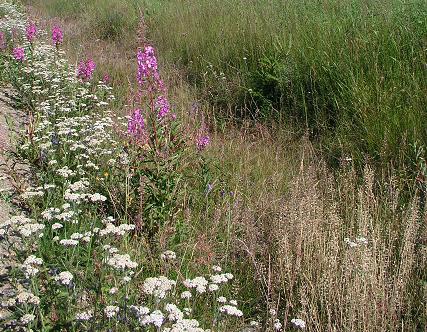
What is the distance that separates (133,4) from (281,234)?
9.61 metres

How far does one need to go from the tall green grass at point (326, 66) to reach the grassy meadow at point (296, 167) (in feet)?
0.07

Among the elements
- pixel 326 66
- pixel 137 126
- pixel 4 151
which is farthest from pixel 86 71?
pixel 326 66

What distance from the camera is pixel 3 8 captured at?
12.0 meters

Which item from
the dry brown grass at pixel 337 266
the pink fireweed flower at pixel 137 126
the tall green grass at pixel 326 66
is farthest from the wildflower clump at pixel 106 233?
the tall green grass at pixel 326 66

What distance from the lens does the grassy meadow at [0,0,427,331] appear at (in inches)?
110

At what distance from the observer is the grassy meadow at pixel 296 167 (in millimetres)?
2803

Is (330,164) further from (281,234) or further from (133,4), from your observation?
(133,4)

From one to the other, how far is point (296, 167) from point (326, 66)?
4.53ft

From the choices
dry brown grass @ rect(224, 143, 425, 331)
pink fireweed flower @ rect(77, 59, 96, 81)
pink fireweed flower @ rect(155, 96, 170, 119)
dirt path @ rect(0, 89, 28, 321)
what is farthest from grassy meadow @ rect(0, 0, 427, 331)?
pink fireweed flower @ rect(77, 59, 96, 81)

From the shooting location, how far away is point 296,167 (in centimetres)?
465

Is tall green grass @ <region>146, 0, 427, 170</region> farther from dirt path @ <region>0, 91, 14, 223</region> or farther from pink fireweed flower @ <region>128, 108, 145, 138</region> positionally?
dirt path @ <region>0, 91, 14, 223</region>

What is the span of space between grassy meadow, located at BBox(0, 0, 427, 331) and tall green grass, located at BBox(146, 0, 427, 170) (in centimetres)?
2

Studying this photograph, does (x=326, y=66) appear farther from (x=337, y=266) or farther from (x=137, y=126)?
(x=337, y=266)

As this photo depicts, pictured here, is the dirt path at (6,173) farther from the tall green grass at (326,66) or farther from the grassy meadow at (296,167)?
the tall green grass at (326,66)
